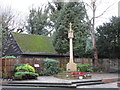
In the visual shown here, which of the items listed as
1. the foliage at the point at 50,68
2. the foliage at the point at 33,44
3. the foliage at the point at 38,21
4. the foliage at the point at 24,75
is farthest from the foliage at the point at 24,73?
the foliage at the point at 38,21

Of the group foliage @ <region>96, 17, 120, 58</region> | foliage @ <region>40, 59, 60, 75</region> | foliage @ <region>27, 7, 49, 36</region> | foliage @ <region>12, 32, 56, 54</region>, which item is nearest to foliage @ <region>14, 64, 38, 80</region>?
foliage @ <region>40, 59, 60, 75</region>

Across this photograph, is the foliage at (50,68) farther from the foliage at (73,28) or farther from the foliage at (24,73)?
the foliage at (73,28)

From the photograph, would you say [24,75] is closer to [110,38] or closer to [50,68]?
[50,68]

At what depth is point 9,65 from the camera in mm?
12312

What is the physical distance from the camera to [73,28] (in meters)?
18.3

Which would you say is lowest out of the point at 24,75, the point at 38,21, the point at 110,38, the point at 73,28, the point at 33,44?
the point at 24,75

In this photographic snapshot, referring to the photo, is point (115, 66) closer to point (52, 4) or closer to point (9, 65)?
point (9, 65)

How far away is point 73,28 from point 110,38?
4463 mm

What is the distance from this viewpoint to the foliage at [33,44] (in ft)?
64.6

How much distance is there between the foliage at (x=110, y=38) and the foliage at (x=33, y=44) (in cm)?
664

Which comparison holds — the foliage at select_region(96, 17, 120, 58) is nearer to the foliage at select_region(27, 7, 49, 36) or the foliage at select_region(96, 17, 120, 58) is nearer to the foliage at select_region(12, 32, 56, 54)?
the foliage at select_region(12, 32, 56, 54)

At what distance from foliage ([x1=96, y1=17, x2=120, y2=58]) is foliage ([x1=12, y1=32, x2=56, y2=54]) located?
6.64 meters

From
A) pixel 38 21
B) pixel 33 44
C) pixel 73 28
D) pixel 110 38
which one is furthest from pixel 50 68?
pixel 38 21

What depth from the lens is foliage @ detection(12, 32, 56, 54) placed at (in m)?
19.7
